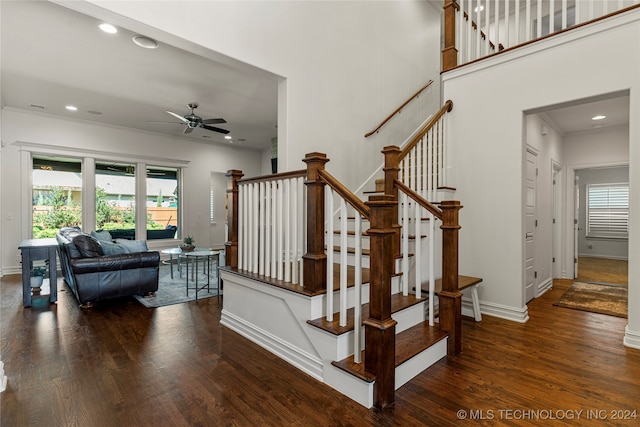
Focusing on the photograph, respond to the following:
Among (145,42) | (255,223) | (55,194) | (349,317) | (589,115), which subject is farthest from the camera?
(55,194)

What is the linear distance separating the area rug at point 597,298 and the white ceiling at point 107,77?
458 centimetres

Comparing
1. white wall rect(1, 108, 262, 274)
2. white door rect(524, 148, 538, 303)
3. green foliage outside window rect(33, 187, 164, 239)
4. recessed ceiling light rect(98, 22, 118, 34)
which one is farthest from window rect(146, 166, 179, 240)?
white door rect(524, 148, 538, 303)

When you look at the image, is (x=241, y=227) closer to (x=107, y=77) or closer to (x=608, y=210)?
(x=107, y=77)

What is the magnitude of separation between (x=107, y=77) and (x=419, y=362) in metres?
5.22

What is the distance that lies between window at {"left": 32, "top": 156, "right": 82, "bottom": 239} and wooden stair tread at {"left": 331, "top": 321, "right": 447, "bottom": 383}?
6863 mm

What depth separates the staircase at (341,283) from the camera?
1922 mm

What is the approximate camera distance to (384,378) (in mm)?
1896

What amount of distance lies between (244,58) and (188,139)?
5501mm

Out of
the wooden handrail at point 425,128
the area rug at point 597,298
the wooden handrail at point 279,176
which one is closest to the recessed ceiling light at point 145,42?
the wooden handrail at point 279,176

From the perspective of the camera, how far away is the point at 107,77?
4453 millimetres

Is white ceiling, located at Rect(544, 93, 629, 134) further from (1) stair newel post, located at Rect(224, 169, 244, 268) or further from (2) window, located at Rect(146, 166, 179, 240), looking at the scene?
(2) window, located at Rect(146, 166, 179, 240)

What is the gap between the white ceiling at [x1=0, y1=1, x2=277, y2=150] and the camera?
329 centimetres

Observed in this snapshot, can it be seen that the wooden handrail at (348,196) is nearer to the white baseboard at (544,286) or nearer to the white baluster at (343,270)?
the white baluster at (343,270)

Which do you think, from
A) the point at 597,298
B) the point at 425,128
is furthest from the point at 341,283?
the point at 597,298
